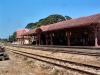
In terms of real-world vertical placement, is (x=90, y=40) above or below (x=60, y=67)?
above

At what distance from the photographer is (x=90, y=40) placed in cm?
2923

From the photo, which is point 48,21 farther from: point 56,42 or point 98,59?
point 98,59

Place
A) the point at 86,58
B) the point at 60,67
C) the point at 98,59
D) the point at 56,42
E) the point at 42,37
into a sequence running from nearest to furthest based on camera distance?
the point at 60,67 → the point at 98,59 → the point at 86,58 → the point at 56,42 → the point at 42,37

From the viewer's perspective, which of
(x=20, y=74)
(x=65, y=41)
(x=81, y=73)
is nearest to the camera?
(x=81, y=73)

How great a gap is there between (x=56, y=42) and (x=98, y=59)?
26065 mm

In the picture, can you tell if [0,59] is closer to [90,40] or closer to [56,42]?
[90,40]

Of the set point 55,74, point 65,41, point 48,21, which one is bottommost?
point 55,74

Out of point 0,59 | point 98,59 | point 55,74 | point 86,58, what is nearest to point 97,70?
point 55,74

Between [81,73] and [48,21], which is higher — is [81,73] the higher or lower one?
the lower one

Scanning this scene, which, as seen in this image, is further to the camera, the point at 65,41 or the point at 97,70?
the point at 65,41

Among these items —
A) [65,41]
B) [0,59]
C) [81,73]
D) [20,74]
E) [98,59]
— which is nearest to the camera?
[81,73]

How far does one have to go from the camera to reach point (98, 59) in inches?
522

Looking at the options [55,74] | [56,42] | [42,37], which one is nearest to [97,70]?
[55,74]

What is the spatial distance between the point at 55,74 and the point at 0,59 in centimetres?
841
